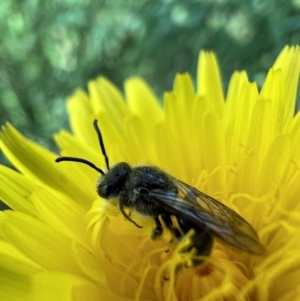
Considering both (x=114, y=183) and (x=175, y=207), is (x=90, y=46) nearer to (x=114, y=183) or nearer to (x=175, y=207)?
(x=114, y=183)

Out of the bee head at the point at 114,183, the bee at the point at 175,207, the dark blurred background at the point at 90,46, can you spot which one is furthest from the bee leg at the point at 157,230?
the dark blurred background at the point at 90,46

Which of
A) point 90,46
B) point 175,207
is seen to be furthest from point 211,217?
point 90,46

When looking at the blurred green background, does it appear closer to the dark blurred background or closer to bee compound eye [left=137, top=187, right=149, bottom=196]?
the dark blurred background

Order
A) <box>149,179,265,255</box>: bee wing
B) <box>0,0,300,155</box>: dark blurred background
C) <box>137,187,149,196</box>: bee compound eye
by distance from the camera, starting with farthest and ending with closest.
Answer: <box>0,0,300,155</box>: dark blurred background, <box>137,187,149,196</box>: bee compound eye, <box>149,179,265,255</box>: bee wing

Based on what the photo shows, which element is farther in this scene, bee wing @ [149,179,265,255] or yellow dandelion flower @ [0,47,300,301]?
yellow dandelion flower @ [0,47,300,301]

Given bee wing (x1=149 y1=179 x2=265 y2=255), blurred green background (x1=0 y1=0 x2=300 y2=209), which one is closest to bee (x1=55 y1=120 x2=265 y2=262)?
bee wing (x1=149 y1=179 x2=265 y2=255)

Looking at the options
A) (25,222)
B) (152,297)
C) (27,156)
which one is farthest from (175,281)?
(27,156)

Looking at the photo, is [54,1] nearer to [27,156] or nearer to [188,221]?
[27,156]
